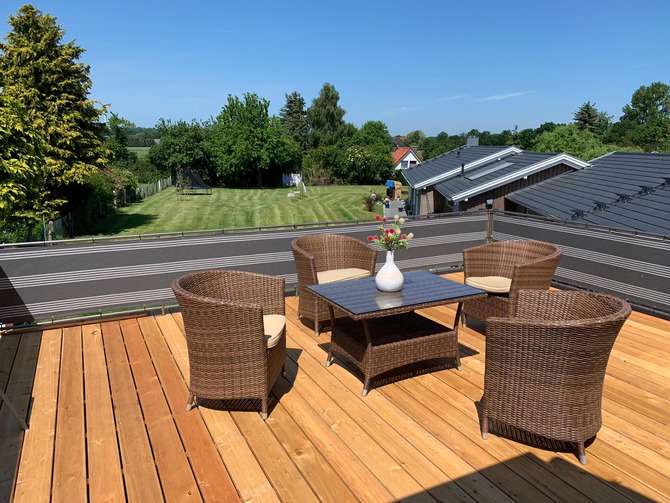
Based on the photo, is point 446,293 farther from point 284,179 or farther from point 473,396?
point 284,179

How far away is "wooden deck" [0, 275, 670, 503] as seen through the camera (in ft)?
6.12

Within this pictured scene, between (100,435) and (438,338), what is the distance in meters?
2.07

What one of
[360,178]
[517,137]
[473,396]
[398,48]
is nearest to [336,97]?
[398,48]

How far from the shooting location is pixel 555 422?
2000 mm

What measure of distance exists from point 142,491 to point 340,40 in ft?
129

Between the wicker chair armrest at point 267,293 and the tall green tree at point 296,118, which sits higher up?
the tall green tree at point 296,118

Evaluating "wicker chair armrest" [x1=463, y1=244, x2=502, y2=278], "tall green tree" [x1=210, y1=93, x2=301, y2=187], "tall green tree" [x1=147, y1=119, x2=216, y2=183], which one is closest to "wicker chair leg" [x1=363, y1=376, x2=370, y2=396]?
"wicker chair armrest" [x1=463, y1=244, x2=502, y2=278]

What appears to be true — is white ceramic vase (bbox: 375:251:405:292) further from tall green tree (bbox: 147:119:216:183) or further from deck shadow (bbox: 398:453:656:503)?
tall green tree (bbox: 147:119:216:183)

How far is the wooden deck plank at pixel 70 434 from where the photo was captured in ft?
6.18

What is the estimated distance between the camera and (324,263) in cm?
416

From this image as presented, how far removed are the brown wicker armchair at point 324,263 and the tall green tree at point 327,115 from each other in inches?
1720

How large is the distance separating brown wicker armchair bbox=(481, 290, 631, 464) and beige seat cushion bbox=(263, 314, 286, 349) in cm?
120

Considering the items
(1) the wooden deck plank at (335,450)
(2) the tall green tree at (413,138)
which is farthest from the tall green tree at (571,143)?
(2) the tall green tree at (413,138)

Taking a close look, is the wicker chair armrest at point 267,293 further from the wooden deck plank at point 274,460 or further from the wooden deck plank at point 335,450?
the wooden deck plank at point 274,460
